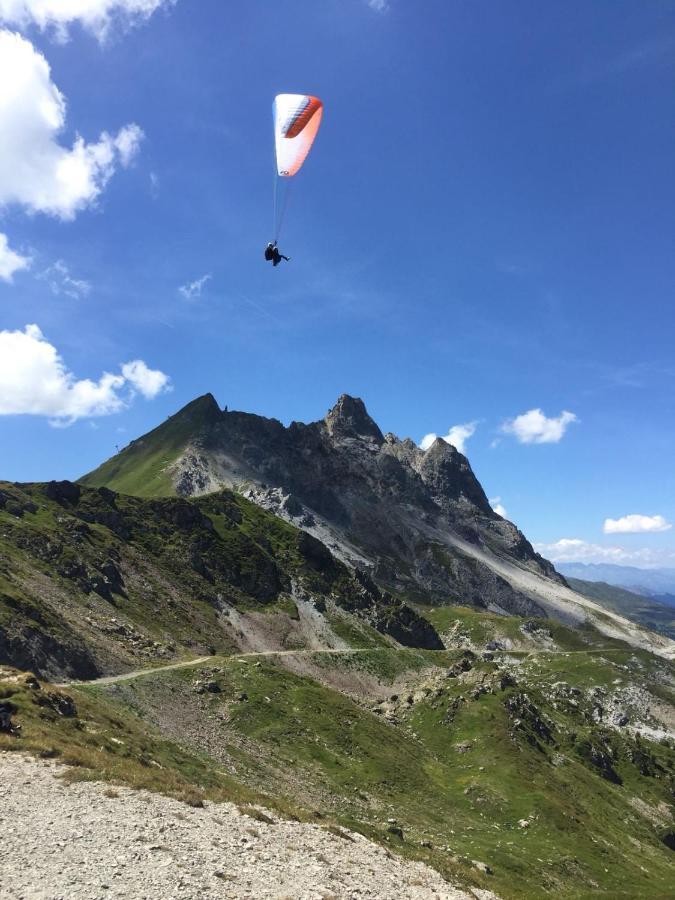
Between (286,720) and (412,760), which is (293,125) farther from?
(412,760)

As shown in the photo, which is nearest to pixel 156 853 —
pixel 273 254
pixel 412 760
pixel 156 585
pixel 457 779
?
pixel 273 254

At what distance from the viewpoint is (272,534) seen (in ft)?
598

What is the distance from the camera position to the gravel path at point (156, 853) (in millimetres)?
17188

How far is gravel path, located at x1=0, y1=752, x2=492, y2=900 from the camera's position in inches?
677

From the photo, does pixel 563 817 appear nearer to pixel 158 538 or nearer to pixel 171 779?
pixel 171 779

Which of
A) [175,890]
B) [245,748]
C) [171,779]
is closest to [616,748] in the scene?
[245,748]

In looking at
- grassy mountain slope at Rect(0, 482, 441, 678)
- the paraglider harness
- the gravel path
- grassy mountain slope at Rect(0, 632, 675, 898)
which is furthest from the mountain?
the paraglider harness

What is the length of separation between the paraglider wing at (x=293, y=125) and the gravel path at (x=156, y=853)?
1530 inches

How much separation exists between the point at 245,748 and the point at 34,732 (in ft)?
105

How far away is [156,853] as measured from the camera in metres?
19.7

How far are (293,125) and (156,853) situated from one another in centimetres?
4305

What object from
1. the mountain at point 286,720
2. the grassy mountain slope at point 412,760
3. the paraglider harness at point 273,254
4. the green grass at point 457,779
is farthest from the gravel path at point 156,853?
the paraglider harness at point 273,254

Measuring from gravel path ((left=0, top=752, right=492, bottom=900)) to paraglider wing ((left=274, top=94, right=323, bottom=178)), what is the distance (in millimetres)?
38854

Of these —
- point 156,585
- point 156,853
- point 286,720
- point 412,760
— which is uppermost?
point 156,585
